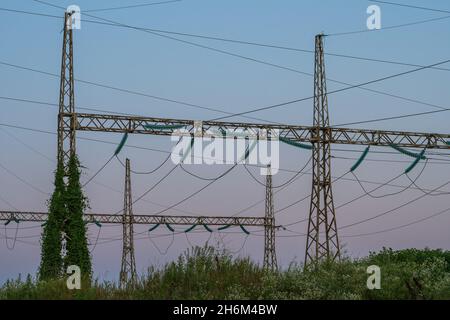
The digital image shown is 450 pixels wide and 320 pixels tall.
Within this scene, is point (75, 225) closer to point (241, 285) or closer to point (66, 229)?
point (66, 229)

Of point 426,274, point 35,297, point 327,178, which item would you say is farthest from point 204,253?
point 327,178

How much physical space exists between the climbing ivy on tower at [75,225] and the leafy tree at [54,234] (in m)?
0.27

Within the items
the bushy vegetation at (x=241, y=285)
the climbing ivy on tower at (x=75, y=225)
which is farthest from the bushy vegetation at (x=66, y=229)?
the bushy vegetation at (x=241, y=285)

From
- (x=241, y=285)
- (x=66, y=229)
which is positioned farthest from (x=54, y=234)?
(x=241, y=285)

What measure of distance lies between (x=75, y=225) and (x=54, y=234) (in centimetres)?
89

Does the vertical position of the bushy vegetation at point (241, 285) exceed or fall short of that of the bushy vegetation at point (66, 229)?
it falls short

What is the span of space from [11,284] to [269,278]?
709 cm

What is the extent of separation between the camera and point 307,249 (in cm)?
3089

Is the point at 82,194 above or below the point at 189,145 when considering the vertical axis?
below

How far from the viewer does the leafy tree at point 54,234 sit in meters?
28.3

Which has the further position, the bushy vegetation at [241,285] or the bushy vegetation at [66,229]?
the bushy vegetation at [66,229]

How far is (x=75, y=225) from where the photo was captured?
29031 millimetres

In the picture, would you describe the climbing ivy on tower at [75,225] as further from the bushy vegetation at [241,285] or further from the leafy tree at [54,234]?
the bushy vegetation at [241,285]
